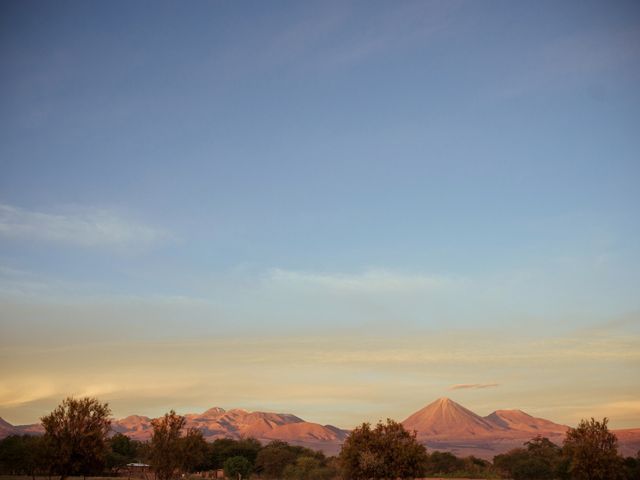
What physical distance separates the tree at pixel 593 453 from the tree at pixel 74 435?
4450 centimetres

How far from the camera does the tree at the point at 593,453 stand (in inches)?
2446

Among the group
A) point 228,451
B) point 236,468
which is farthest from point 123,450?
point 236,468

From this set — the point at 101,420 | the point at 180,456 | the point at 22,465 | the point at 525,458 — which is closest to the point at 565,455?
the point at 180,456

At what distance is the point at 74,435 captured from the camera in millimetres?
55000

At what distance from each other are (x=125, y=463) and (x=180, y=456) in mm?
52852

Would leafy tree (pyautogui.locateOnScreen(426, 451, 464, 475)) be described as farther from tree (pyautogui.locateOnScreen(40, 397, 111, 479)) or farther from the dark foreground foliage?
tree (pyautogui.locateOnScreen(40, 397, 111, 479))

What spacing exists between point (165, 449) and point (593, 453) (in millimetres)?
41801

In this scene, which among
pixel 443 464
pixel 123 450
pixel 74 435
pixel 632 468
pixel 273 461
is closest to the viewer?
pixel 74 435

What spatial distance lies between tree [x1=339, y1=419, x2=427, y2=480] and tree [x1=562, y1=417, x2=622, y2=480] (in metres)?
15.0

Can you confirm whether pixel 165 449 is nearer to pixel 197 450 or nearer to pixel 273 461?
pixel 197 450

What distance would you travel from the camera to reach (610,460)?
6222 cm

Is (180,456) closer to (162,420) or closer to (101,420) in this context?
(162,420)

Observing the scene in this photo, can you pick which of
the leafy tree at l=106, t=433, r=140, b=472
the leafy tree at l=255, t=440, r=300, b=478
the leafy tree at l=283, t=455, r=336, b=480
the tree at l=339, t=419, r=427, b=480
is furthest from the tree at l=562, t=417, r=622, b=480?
the leafy tree at l=106, t=433, r=140, b=472

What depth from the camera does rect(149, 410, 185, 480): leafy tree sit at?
2530 inches
